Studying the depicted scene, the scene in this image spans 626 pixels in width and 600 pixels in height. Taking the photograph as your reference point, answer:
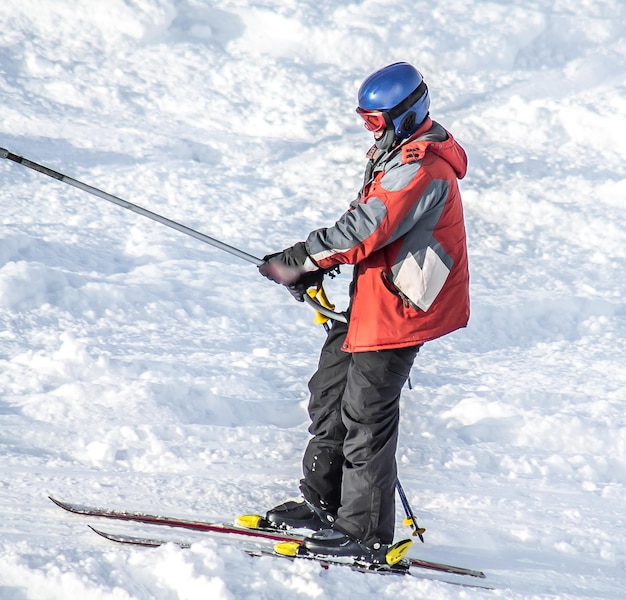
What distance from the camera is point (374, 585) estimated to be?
3.00 metres

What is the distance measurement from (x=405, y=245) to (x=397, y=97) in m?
0.57

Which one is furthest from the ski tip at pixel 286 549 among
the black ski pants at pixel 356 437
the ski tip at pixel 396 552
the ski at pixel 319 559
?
the ski tip at pixel 396 552

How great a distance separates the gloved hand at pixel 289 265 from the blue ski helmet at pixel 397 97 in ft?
1.97

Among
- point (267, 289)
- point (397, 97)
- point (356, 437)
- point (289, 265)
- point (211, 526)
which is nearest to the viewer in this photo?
point (397, 97)

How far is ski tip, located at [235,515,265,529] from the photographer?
3537mm

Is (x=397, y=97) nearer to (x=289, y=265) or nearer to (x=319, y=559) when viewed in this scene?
(x=289, y=265)

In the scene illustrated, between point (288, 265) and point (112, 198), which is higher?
point (112, 198)

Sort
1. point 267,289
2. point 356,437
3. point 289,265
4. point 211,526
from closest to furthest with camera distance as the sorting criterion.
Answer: point 289,265
point 356,437
point 211,526
point 267,289

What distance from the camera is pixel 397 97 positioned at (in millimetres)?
3074

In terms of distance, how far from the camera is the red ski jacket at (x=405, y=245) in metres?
2.97

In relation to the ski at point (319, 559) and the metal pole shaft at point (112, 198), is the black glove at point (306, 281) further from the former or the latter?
the ski at point (319, 559)

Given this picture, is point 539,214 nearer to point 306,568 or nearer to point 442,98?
point 442,98

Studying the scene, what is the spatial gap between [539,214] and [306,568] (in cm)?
654

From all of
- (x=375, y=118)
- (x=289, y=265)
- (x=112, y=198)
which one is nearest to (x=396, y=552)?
(x=289, y=265)
